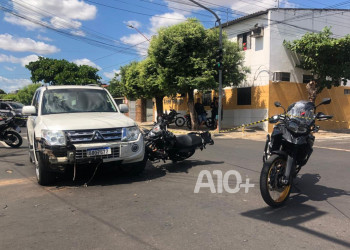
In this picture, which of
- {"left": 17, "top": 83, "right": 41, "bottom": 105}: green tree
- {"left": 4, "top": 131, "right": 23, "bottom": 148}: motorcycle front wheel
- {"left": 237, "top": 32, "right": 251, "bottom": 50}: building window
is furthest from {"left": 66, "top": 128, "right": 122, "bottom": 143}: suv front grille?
{"left": 17, "top": 83, "right": 41, "bottom": 105}: green tree

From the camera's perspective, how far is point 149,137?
6.58 metres

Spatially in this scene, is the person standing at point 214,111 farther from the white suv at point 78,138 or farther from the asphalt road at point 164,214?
the white suv at point 78,138

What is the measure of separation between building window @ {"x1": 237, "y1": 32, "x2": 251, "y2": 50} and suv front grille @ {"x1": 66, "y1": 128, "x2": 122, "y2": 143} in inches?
639

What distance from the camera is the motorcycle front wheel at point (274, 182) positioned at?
13.7 feet

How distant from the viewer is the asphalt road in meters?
3.31

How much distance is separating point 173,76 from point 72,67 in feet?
98.2

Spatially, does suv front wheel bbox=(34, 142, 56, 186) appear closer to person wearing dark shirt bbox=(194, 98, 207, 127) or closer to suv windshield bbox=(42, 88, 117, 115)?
suv windshield bbox=(42, 88, 117, 115)

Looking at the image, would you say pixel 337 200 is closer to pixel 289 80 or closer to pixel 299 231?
pixel 299 231

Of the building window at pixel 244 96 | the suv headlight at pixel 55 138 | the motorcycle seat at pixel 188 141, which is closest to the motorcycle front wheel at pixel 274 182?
the motorcycle seat at pixel 188 141

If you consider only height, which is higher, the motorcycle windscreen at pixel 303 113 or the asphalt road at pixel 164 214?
the motorcycle windscreen at pixel 303 113

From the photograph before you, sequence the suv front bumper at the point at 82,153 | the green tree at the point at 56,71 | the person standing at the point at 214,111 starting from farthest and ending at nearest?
1. the green tree at the point at 56,71
2. the person standing at the point at 214,111
3. the suv front bumper at the point at 82,153

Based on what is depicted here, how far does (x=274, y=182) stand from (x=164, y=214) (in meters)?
1.61

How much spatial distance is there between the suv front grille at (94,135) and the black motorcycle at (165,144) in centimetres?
118

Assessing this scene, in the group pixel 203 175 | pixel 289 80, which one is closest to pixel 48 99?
pixel 203 175
